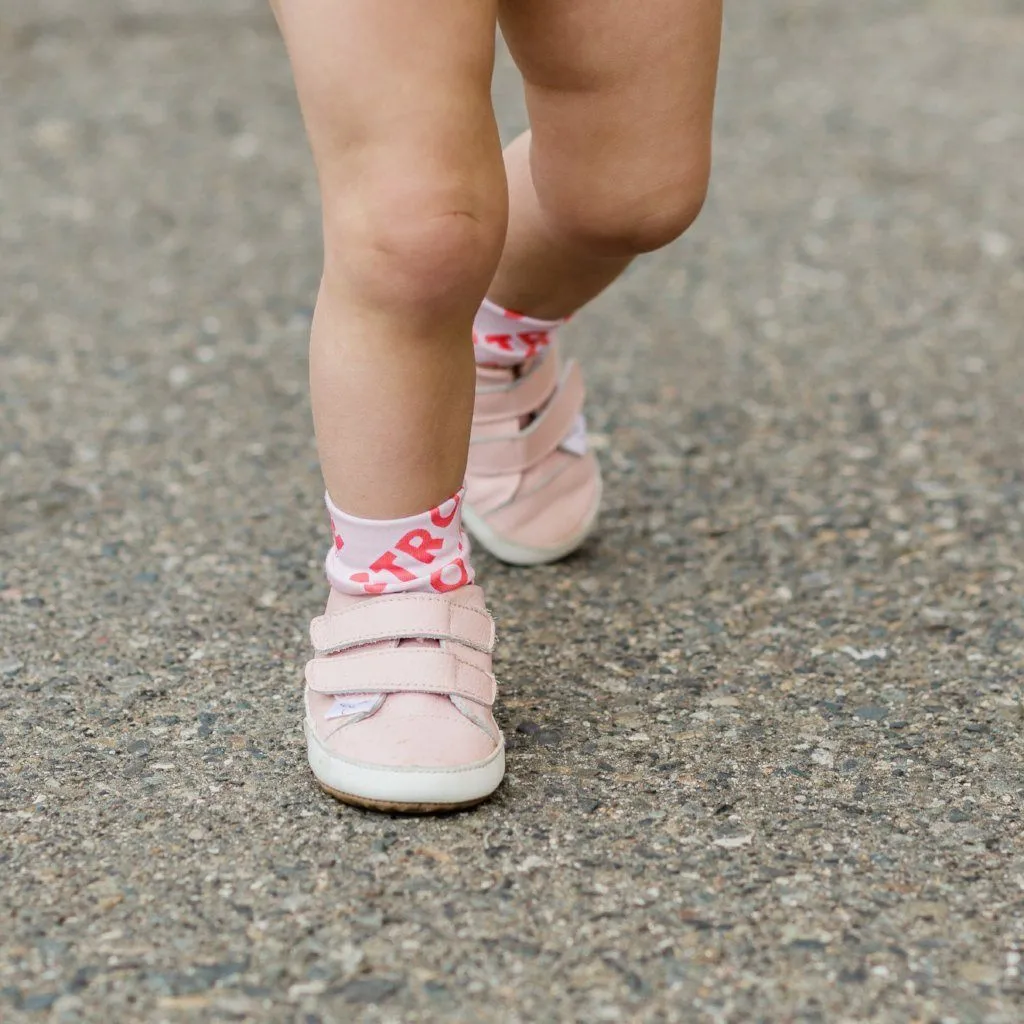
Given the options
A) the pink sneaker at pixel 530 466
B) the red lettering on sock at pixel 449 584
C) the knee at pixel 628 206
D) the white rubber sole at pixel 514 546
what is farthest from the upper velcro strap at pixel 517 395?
the red lettering on sock at pixel 449 584

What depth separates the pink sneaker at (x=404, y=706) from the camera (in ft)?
4.42

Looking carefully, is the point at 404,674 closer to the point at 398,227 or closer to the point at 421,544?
the point at 421,544

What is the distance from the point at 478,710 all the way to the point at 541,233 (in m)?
0.53

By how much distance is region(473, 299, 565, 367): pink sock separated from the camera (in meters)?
1.74

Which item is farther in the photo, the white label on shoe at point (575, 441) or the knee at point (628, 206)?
the white label on shoe at point (575, 441)

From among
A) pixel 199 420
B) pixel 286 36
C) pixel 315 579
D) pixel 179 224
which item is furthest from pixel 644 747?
pixel 179 224

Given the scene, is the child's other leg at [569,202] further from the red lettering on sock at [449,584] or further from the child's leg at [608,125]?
the red lettering on sock at [449,584]

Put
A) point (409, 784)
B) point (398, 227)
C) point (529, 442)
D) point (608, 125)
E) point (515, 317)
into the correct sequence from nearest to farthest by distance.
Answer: point (398, 227) → point (409, 784) → point (608, 125) → point (515, 317) → point (529, 442)

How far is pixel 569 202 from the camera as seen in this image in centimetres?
155

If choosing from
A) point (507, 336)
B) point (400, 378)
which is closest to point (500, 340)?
point (507, 336)

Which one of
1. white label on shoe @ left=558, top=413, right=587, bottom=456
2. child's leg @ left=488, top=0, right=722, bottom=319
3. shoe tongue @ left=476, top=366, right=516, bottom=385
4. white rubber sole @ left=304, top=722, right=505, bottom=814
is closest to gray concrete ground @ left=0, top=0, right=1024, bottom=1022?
white rubber sole @ left=304, top=722, right=505, bottom=814

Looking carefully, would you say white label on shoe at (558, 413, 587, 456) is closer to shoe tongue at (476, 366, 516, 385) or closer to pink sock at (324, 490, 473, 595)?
shoe tongue at (476, 366, 516, 385)

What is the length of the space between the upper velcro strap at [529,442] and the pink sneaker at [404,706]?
429mm

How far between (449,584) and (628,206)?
16.1 inches
